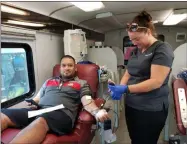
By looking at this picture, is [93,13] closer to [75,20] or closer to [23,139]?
[75,20]

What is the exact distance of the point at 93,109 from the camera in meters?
1.57

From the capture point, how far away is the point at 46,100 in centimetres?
171

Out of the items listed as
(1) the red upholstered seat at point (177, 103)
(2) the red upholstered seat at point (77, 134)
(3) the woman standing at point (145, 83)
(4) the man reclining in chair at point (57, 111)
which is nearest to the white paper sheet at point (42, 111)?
(4) the man reclining in chair at point (57, 111)

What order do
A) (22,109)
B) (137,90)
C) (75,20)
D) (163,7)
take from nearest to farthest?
(137,90)
(22,109)
(163,7)
(75,20)

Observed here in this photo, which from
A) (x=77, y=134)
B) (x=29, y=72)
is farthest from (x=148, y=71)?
(x=29, y=72)

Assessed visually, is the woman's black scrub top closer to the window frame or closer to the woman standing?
the woman standing

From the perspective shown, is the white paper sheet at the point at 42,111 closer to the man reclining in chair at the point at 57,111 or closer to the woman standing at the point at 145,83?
the man reclining in chair at the point at 57,111

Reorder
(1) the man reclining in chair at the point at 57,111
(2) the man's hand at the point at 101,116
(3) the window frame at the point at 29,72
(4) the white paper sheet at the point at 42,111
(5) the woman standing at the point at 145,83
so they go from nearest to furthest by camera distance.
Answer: (5) the woman standing at the point at 145,83 < (1) the man reclining in chair at the point at 57,111 < (2) the man's hand at the point at 101,116 < (4) the white paper sheet at the point at 42,111 < (3) the window frame at the point at 29,72

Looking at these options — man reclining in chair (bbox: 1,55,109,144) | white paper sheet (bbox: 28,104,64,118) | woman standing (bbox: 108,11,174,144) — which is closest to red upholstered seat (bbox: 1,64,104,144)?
man reclining in chair (bbox: 1,55,109,144)

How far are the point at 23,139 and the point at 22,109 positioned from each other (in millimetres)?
492

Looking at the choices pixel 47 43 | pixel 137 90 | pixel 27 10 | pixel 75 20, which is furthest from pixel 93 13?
pixel 137 90

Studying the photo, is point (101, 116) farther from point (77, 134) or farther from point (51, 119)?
point (51, 119)

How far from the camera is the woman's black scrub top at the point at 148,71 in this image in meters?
1.07

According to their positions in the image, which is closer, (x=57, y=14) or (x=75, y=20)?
(x=57, y=14)
